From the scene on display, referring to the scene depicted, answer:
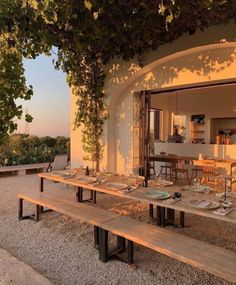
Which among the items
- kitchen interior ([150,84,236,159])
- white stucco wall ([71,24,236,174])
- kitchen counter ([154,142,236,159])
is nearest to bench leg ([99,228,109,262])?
white stucco wall ([71,24,236,174])

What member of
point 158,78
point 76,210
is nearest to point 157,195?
point 76,210

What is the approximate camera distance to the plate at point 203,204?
2477 millimetres

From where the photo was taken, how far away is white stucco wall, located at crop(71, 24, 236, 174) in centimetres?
442

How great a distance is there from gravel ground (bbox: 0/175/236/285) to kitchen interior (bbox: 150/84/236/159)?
4.90 m

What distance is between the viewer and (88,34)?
141 inches

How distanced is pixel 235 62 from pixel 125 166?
3.26m

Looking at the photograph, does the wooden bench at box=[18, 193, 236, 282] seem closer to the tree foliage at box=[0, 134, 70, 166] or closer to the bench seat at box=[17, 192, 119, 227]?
the bench seat at box=[17, 192, 119, 227]

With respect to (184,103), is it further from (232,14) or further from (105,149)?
(232,14)

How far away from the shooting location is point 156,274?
7.95ft

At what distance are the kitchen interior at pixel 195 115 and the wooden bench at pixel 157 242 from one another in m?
5.58

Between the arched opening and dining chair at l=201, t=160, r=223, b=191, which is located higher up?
the arched opening

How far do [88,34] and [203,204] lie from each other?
9.05ft

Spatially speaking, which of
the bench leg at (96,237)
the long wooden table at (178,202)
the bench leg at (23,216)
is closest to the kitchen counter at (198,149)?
the long wooden table at (178,202)

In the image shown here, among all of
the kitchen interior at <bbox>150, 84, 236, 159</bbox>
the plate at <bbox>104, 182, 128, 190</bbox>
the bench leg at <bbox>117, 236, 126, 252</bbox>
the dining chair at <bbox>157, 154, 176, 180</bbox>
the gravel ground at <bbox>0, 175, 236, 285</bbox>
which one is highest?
the kitchen interior at <bbox>150, 84, 236, 159</bbox>
